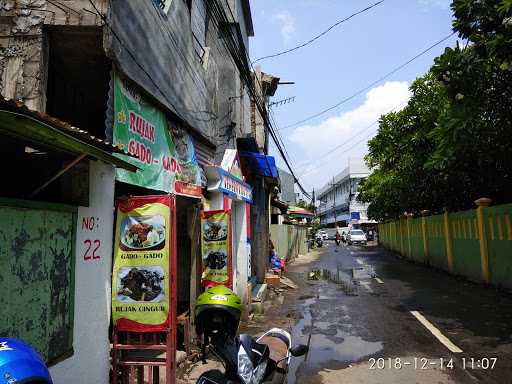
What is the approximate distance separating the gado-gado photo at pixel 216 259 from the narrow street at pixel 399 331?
1.89 m

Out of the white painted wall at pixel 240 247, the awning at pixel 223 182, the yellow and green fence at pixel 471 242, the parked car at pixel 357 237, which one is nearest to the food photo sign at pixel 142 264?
the awning at pixel 223 182

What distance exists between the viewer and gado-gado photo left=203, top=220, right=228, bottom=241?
22.9ft

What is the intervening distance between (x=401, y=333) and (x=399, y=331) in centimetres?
14

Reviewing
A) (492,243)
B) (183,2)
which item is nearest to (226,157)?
(183,2)

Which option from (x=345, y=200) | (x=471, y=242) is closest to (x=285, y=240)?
(x=471, y=242)

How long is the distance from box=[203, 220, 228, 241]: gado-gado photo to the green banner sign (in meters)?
1.08

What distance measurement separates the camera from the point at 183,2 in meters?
7.53

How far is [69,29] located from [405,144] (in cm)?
1164

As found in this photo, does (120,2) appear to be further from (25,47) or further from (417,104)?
(417,104)

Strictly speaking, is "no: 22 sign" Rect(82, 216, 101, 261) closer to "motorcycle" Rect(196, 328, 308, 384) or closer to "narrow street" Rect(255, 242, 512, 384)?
"motorcycle" Rect(196, 328, 308, 384)

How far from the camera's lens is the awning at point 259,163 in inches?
458

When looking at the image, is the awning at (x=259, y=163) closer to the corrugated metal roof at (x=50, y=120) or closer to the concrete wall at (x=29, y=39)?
the concrete wall at (x=29, y=39)

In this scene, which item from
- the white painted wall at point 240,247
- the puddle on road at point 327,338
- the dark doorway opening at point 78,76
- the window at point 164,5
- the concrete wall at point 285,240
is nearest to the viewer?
the dark doorway opening at point 78,76

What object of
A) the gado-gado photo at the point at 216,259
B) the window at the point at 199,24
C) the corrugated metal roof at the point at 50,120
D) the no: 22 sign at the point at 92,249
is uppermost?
the window at the point at 199,24
